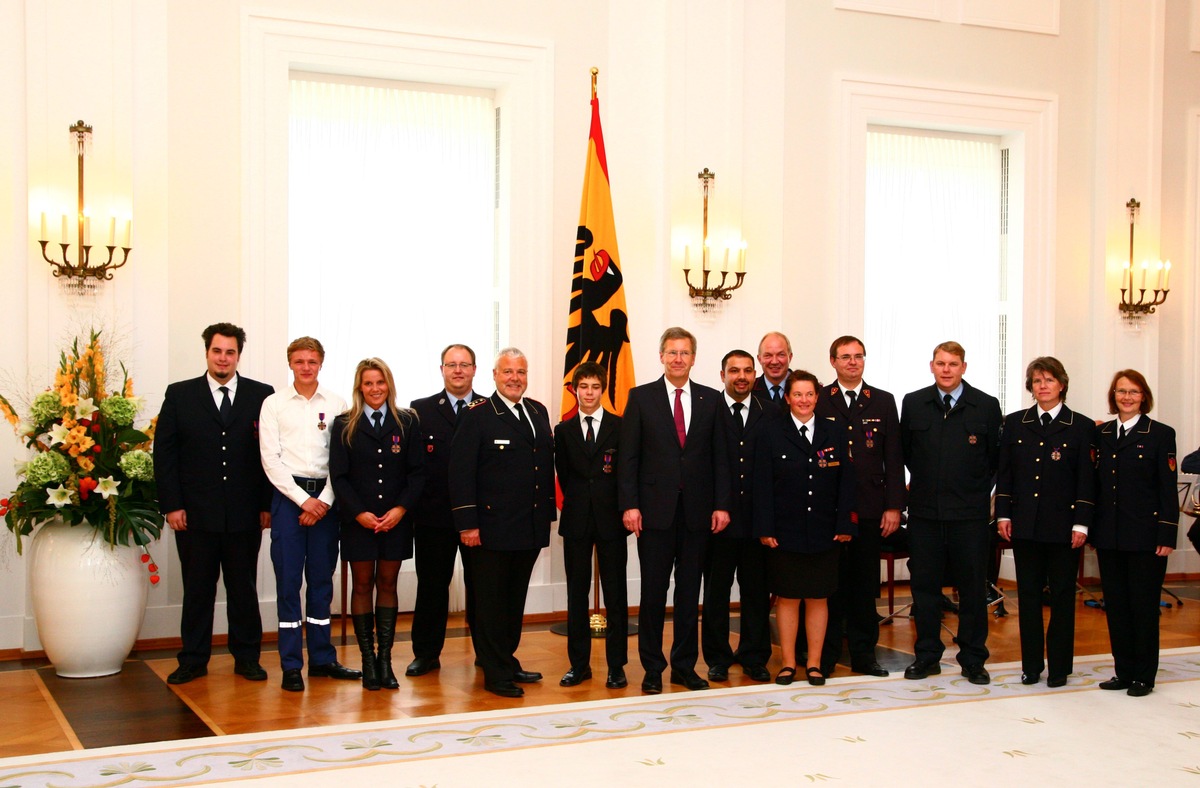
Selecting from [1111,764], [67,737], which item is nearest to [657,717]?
[1111,764]

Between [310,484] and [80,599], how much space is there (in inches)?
49.7

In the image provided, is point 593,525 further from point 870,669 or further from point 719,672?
point 870,669

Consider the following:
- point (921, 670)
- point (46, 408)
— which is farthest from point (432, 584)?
point (921, 670)

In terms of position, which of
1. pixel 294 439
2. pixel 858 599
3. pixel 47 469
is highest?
pixel 294 439

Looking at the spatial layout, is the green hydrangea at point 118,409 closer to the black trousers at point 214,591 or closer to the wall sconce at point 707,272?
the black trousers at point 214,591

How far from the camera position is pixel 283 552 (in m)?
5.44

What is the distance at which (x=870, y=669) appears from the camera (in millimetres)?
5648

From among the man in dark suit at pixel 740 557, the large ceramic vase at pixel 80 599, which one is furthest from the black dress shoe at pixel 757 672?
the large ceramic vase at pixel 80 599

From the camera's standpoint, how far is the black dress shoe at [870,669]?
221 inches

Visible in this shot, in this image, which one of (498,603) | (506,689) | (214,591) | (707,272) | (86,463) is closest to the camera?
(506,689)

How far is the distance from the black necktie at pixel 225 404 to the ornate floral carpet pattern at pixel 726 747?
1.74 m

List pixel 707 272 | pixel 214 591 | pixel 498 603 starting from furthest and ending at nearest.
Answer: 1. pixel 707 272
2. pixel 214 591
3. pixel 498 603

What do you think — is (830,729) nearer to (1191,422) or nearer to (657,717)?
(657,717)

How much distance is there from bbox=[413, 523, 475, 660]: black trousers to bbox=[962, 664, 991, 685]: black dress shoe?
2420mm
